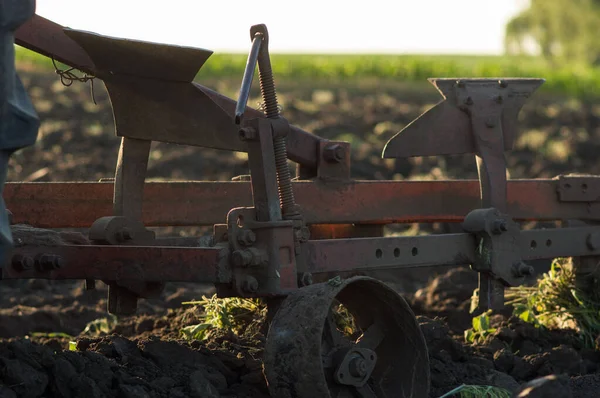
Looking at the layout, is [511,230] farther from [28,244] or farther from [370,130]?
[370,130]

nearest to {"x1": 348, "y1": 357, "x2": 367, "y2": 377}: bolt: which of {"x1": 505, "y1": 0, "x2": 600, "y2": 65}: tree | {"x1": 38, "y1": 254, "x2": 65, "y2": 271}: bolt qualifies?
{"x1": 38, "y1": 254, "x2": 65, "y2": 271}: bolt

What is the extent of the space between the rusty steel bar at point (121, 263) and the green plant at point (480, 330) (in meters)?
2.03

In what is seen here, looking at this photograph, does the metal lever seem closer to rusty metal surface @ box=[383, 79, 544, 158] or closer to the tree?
rusty metal surface @ box=[383, 79, 544, 158]

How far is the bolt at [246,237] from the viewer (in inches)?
157

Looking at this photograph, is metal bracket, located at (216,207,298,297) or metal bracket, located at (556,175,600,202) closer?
metal bracket, located at (216,207,298,297)

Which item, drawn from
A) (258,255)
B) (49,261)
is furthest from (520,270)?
(49,261)

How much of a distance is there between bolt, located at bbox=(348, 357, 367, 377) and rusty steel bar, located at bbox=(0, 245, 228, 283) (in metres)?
0.54

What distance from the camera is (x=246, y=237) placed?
3982 millimetres

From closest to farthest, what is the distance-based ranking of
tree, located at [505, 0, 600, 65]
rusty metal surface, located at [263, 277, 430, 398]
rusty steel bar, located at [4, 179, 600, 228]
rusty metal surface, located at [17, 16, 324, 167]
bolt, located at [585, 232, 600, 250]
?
rusty metal surface, located at [263, 277, 430, 398], rusty metal surface, located at [17, 16, 324, 167], rusty steel bar, located at [4, 179, 600, 228], bolt, located at [585, 232, 600, 250], tree, located at [505, 0, 600, 65]

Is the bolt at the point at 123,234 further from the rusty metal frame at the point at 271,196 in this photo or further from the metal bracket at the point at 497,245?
the metal bracket at the point at 497,245

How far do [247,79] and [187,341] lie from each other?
1244 mm

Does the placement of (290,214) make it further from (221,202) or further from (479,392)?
(479,392)

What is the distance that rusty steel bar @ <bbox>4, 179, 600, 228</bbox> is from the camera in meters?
4.86

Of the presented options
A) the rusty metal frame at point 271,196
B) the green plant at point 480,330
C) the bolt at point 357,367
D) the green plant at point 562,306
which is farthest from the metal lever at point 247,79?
the green plant at point 562,306
